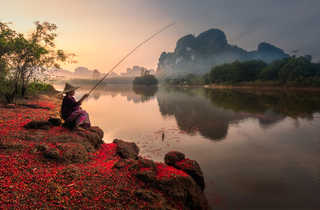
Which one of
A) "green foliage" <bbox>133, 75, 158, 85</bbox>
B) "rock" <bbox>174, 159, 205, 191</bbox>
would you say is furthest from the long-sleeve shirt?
"green foliage" <bbox>133, 75, 158, 85</bbox>

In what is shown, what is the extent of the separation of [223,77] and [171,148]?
10244 centimetres

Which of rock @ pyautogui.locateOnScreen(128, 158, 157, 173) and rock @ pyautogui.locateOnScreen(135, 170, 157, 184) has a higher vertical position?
rock @ pyautogui.locateOnScreen(128, 158, 157, 173)

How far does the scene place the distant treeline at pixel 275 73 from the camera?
6119 centimetres

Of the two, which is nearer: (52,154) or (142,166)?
(142,166)

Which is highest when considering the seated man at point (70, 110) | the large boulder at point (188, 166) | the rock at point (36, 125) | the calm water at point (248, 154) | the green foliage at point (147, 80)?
the green foliage at point (147, 80)

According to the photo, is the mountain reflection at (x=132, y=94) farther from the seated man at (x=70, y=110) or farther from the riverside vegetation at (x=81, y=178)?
the riverside vegetation at (x=81, y=178)

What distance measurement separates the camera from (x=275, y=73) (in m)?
75.4

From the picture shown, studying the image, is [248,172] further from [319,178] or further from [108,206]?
[108,206]

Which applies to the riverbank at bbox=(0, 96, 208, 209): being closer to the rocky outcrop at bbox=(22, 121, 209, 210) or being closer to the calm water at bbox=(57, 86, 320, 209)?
the rocky outcrop at bbox=(22, 121, 209, 210)

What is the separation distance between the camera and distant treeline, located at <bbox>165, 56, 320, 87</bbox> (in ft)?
201

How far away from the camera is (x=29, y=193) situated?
12.8 ft

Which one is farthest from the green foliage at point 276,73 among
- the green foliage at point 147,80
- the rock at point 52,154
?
the rock at point 52,154

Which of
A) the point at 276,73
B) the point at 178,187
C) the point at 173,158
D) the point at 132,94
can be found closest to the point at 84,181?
the point at 178,187

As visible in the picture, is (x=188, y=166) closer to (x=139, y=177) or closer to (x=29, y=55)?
(x=139, y=177)
